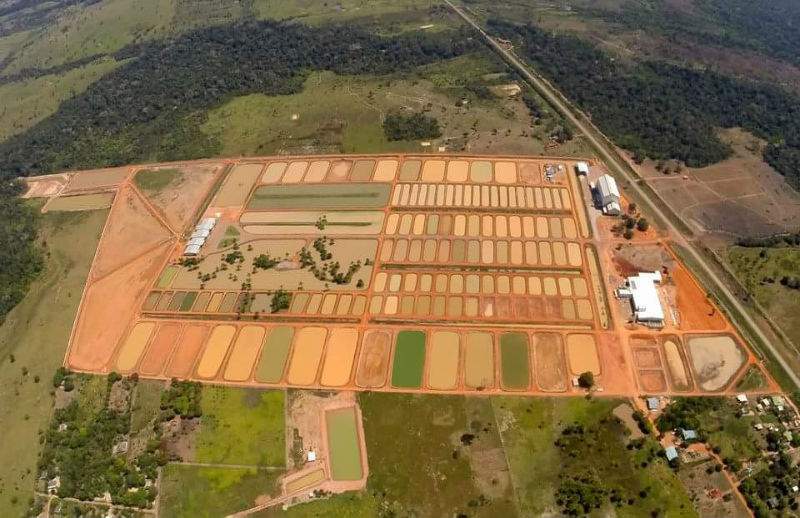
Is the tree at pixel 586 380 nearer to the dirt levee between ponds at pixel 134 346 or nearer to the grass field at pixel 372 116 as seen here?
the grass field at pixel 372 116

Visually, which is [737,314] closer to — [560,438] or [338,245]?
[560,438]

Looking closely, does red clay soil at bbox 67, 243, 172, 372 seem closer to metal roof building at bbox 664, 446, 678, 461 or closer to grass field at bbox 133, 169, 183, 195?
grass field at bbox 133, 169, 183, 195

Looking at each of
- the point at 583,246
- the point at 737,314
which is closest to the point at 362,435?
the point at 583,246

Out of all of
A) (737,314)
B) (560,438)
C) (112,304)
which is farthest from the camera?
(112,304)

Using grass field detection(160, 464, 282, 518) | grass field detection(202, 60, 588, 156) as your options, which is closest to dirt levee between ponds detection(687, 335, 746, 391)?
grass field detection(202, 60, 588, 156)

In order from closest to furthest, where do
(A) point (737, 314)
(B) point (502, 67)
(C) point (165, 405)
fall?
1. (C) point (165, 405)
2. (A) point (737, 314)
3. (B) point (502, 67)

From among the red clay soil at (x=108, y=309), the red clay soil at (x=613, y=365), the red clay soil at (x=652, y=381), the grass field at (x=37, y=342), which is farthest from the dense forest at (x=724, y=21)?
the grass field at (x=37, y=342)
